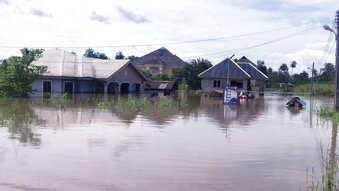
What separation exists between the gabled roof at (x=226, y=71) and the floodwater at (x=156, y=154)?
91.7 ft

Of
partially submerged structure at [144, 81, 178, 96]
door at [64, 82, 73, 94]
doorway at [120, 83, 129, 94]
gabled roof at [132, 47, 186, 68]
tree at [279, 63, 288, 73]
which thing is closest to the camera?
door at [64, 82, 73, 94]

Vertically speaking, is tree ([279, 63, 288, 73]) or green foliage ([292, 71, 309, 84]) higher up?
tree ([279, 63, 288, 73])

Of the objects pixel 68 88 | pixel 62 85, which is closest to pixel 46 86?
pixel 62 85

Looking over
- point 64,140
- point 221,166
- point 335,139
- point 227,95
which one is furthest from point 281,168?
point 227,95

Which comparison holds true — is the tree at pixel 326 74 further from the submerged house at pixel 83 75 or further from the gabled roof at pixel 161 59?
the submerged house at pixel 83 75

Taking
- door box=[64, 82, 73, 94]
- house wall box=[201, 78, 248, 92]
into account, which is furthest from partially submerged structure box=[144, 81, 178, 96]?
door box=[64, 82, 73, 94]

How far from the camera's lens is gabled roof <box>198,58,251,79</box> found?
45.8 metres

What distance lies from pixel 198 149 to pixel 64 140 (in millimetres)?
4336

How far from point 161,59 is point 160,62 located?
3048 millimetres

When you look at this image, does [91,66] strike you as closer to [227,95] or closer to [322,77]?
[227,95]

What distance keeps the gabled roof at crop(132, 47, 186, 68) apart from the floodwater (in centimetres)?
5204

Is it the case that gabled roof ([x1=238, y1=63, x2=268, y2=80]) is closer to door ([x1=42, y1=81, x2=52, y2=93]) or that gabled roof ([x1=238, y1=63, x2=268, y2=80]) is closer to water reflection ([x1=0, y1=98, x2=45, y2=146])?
door ([x1=42, y1=81, x2=52, y2=93])

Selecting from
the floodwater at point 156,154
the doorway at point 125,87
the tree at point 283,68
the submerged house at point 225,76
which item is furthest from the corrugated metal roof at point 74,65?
the tree at point 283,68

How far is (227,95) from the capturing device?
30891 millimetres
